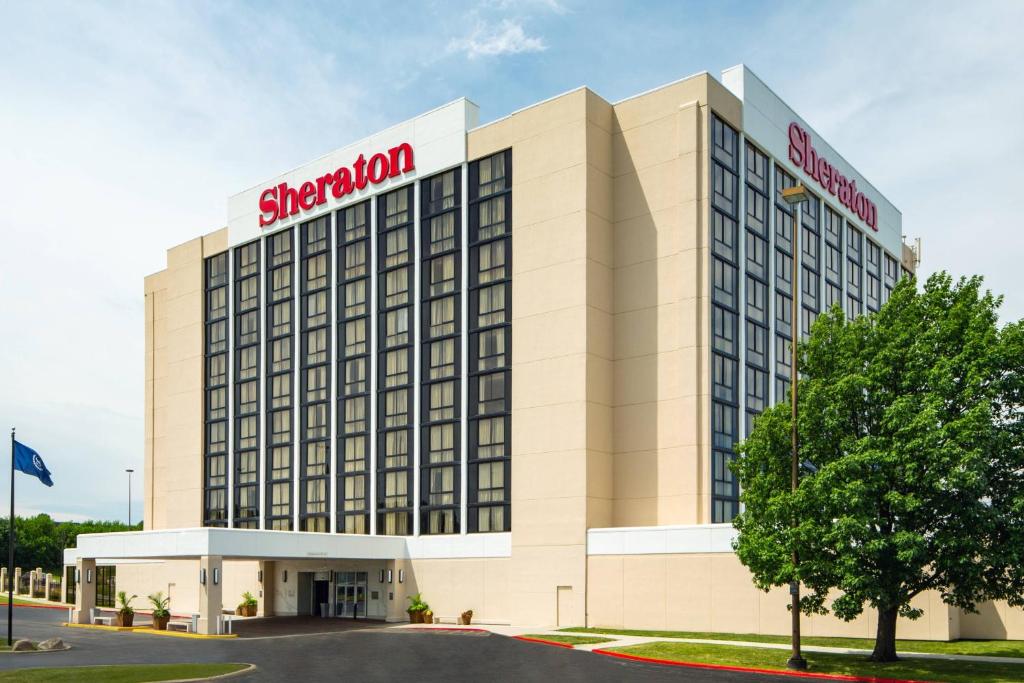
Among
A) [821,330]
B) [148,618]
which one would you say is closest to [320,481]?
[148,618]

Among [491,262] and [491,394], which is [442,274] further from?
[491,394]

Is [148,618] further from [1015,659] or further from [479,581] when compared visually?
[1015,659]

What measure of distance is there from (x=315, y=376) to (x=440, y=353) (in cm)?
1151

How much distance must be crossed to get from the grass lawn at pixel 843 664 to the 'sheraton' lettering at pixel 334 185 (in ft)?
116

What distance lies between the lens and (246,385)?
72875 millimetres

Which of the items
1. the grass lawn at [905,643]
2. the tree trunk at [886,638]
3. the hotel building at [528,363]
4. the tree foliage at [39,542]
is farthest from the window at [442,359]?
the tree foliage at [39,542]

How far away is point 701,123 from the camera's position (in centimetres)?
5338

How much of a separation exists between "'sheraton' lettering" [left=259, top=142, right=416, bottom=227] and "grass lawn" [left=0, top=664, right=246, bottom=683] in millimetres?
37308

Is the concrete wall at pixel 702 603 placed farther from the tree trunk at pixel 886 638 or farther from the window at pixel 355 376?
the window at pixel 355 376

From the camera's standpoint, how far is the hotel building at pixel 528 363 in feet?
167

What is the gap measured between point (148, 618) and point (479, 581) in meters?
21.5

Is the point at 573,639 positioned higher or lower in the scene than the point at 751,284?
lower

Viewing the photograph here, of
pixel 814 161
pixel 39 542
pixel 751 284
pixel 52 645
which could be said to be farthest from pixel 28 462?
pixel 39 542

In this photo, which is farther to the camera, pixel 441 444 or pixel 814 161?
pixel 814 161
